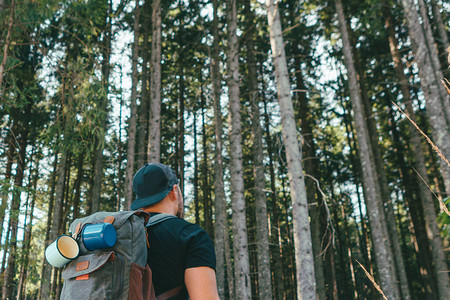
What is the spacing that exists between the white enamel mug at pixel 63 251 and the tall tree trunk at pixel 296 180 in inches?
216

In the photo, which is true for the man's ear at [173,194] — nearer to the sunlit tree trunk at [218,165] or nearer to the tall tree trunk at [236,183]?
the tall tree trunk at [236,183]

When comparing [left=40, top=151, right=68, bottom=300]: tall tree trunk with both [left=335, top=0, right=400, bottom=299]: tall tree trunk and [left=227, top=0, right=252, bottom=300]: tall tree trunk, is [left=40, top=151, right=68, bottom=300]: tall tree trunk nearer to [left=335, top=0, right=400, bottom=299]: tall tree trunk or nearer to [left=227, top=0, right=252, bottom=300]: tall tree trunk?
[left=227, top=0, right=252, bottom=300]: tall tree trunk

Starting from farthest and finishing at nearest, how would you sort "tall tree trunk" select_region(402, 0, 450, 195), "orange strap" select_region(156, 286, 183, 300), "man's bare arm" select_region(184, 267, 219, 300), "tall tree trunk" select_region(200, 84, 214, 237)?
"tall tree trunk" select_region(200, 84, 214, 237)
"tall tree trunk" select_region(402, 0, 450, 195)
"orange strap" select_region(156, 286, 183, 300)
"man's bare arm" select_region(184, 267, 219, 300)

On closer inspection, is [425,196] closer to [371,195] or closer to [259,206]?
[371,195]

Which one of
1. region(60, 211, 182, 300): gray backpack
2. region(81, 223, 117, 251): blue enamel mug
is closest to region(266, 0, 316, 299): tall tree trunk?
region(60, 211, 182, 300): gray backpack

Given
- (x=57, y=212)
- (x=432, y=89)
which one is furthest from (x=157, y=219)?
(x=57, y=212)

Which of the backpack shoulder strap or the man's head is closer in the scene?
the backpack shoulder strap

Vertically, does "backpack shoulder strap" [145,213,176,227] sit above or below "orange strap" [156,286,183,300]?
above

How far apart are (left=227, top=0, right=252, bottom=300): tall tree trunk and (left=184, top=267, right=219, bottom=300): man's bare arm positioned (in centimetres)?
842

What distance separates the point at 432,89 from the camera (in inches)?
348

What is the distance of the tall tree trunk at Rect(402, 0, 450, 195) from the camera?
8527mm

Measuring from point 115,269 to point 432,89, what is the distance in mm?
9820

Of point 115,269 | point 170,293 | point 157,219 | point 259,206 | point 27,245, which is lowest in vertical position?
point 170,293

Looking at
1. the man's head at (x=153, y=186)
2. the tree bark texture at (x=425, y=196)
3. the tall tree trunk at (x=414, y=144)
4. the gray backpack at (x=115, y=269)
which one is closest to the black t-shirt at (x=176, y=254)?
the gray backpack at (x=115, y=269)
